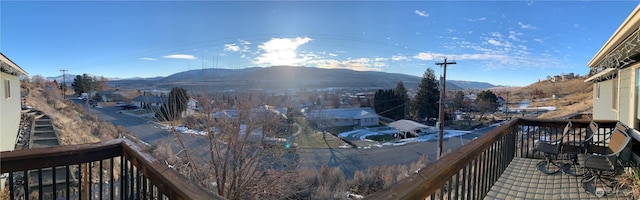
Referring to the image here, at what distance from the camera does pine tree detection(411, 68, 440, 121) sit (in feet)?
123

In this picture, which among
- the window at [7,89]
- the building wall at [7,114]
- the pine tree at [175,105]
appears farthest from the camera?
the pine tree at [175,105]

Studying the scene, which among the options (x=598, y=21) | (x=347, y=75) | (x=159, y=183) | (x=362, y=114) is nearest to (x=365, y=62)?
(x=347, y=75)

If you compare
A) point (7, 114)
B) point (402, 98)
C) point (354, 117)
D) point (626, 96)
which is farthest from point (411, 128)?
point (7, 114)

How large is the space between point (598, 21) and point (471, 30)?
1608 centimetres

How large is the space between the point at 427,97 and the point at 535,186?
117ft

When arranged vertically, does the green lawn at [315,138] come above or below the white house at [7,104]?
below

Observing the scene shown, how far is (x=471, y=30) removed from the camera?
84.6 ft

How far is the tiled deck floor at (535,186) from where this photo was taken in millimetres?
3402

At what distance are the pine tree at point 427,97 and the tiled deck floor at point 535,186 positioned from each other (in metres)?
34.8

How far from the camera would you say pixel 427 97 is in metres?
37.8

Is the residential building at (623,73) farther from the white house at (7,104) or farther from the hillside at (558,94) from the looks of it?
the hillside at (558,94)

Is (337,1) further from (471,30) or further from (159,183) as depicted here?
(159,183)

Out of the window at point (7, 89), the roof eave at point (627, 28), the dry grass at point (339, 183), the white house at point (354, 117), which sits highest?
the roof eave at point (627, 28)

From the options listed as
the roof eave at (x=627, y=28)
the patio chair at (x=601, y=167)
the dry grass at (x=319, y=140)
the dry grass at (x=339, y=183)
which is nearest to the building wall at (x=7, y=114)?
the dry grass at (x=339, y=183)
